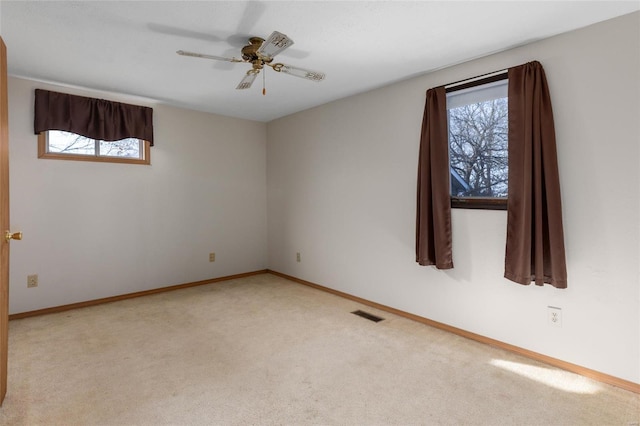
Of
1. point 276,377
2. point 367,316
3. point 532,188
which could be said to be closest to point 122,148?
point 276,377

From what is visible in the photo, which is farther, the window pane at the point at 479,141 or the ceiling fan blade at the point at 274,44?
the window pane at the point at 479,141

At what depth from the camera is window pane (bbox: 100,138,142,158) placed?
3791mm

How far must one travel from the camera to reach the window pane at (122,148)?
12.4 ft

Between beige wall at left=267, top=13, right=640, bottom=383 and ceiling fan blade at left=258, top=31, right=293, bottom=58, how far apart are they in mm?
1595

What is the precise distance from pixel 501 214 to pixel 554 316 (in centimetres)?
80

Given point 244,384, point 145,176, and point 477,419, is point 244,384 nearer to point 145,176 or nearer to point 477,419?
point 477,419

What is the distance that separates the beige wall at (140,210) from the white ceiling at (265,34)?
2.92ft

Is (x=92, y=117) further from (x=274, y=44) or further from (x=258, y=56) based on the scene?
(x=274, y=44)

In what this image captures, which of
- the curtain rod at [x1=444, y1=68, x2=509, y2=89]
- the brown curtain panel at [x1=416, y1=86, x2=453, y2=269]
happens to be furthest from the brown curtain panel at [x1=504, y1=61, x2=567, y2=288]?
the brown curtain panel at [x1=416, y1=86, x2=453, y2=269]

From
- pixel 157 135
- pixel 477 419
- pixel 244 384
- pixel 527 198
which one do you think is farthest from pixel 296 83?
pixel 477 419

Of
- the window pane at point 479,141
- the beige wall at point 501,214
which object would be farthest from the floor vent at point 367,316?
the window pane at point 479,141

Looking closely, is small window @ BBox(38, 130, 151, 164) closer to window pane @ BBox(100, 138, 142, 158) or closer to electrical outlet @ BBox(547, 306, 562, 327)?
window pane @ BBox(100, 138, 142, 158)

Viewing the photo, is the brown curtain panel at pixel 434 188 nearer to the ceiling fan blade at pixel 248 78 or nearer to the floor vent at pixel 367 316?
the floor vent at pixel 367 316

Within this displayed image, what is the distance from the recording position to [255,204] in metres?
5.09
